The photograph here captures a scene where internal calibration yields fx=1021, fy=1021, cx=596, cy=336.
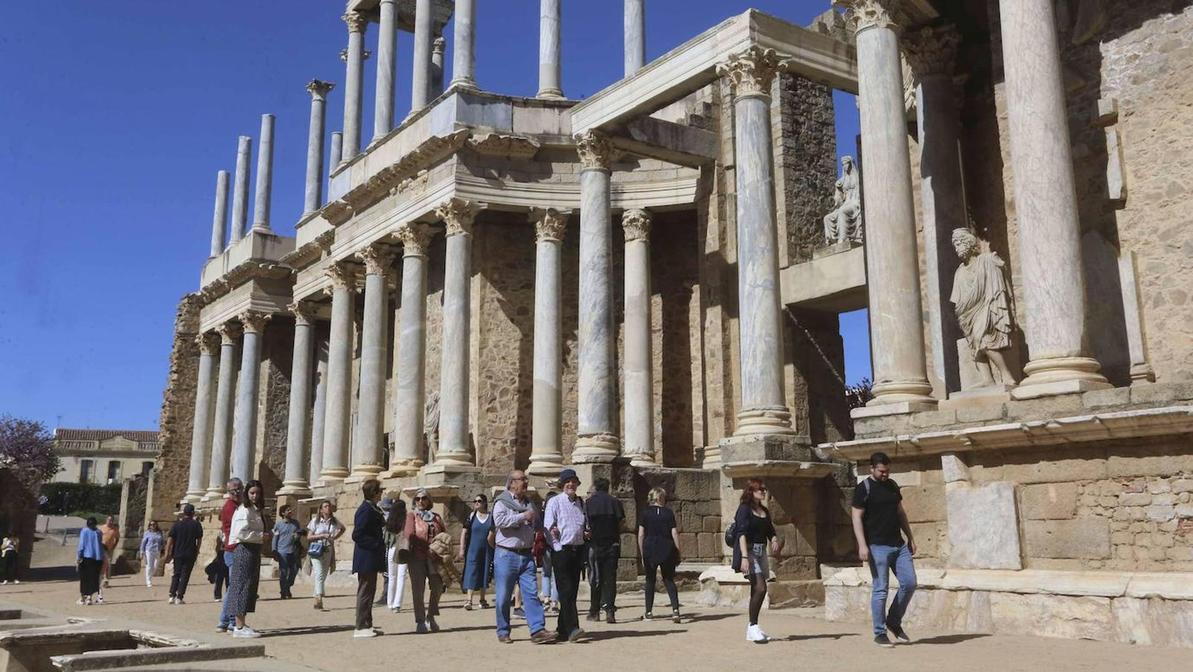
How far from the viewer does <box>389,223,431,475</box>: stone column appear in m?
19.8

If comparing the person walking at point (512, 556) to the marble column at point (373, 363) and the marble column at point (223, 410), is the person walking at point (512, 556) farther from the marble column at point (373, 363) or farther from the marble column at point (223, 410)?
the marble column at point (223, 410)

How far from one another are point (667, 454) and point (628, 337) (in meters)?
2.99

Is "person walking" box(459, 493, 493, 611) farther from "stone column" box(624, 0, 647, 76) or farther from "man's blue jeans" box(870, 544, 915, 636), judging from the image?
"stone column" box(624, 0, 647, 76)

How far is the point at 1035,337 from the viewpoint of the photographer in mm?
9375

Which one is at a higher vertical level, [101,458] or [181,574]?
[101,458]

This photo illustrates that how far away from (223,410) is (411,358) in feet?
40.9

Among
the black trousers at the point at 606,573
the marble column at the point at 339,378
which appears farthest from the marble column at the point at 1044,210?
the marble column at the point at 339,378

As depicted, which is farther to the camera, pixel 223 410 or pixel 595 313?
pixel 223 410

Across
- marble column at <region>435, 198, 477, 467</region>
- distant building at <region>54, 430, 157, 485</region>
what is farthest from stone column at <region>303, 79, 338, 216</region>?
distant building at <region>54, 430, 157, 485</region>

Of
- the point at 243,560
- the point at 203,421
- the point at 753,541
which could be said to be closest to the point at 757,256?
the point at 753,541

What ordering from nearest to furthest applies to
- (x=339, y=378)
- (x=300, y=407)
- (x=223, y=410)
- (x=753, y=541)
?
(x=753, y=541) → (x=339, y=378) → (x=300, y=407) → (x=223, y=410)

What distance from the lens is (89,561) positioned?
1614cm

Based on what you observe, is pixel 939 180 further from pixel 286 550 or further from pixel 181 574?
pixel 181 574

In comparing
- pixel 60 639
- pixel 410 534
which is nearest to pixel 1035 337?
pixel 410 534
